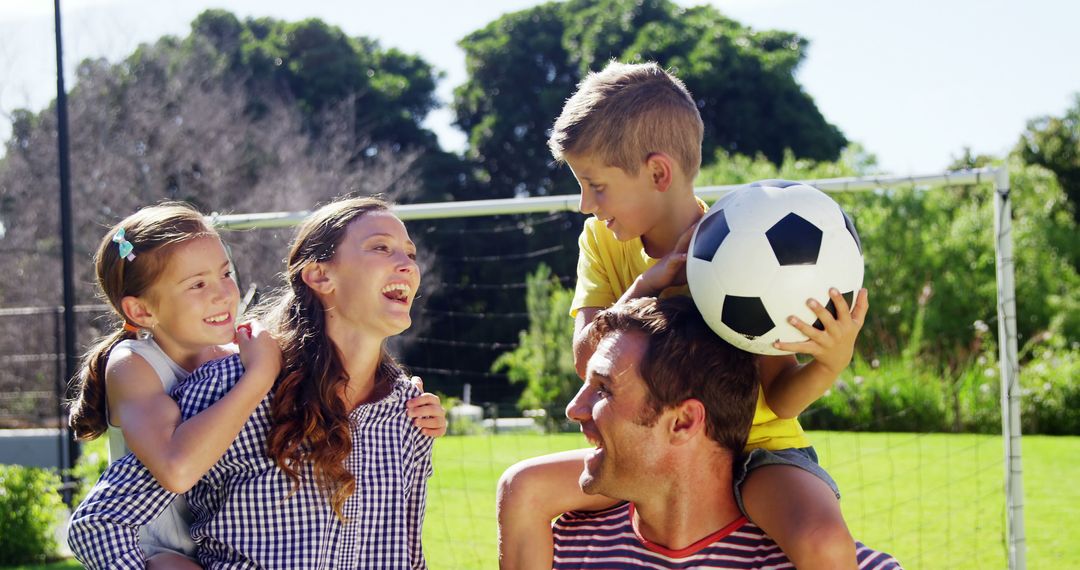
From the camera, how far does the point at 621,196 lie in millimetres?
2830

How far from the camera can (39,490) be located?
21.5 feet

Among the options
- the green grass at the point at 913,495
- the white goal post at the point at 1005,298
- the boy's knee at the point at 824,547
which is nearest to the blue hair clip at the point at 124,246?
the boy's knee at the point at 824,547

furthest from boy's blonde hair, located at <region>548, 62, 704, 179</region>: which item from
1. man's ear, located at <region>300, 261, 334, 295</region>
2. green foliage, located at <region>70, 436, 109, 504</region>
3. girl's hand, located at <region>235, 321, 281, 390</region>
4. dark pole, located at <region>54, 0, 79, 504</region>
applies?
dark pole, located at <region>54, 0, 79, 504</region>

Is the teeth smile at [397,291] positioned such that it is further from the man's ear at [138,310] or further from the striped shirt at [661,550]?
the striped shirt at [661,550]

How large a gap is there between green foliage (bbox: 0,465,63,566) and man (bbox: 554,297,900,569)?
517cm

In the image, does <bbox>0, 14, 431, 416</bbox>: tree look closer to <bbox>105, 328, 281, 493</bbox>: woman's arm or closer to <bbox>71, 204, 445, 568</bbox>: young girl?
<bbox>71, 204, 445, 568</bbox>: young girl

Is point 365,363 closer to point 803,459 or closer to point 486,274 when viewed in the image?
point 803,459

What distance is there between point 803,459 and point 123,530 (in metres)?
1.67

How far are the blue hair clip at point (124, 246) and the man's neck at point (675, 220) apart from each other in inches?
54.9

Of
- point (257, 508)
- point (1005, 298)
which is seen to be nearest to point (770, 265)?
point (257, 508)

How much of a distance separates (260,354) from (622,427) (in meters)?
0.90

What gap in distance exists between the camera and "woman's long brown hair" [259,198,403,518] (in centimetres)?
255

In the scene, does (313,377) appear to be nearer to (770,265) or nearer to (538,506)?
(538,506)

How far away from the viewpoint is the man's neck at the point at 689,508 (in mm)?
2502
